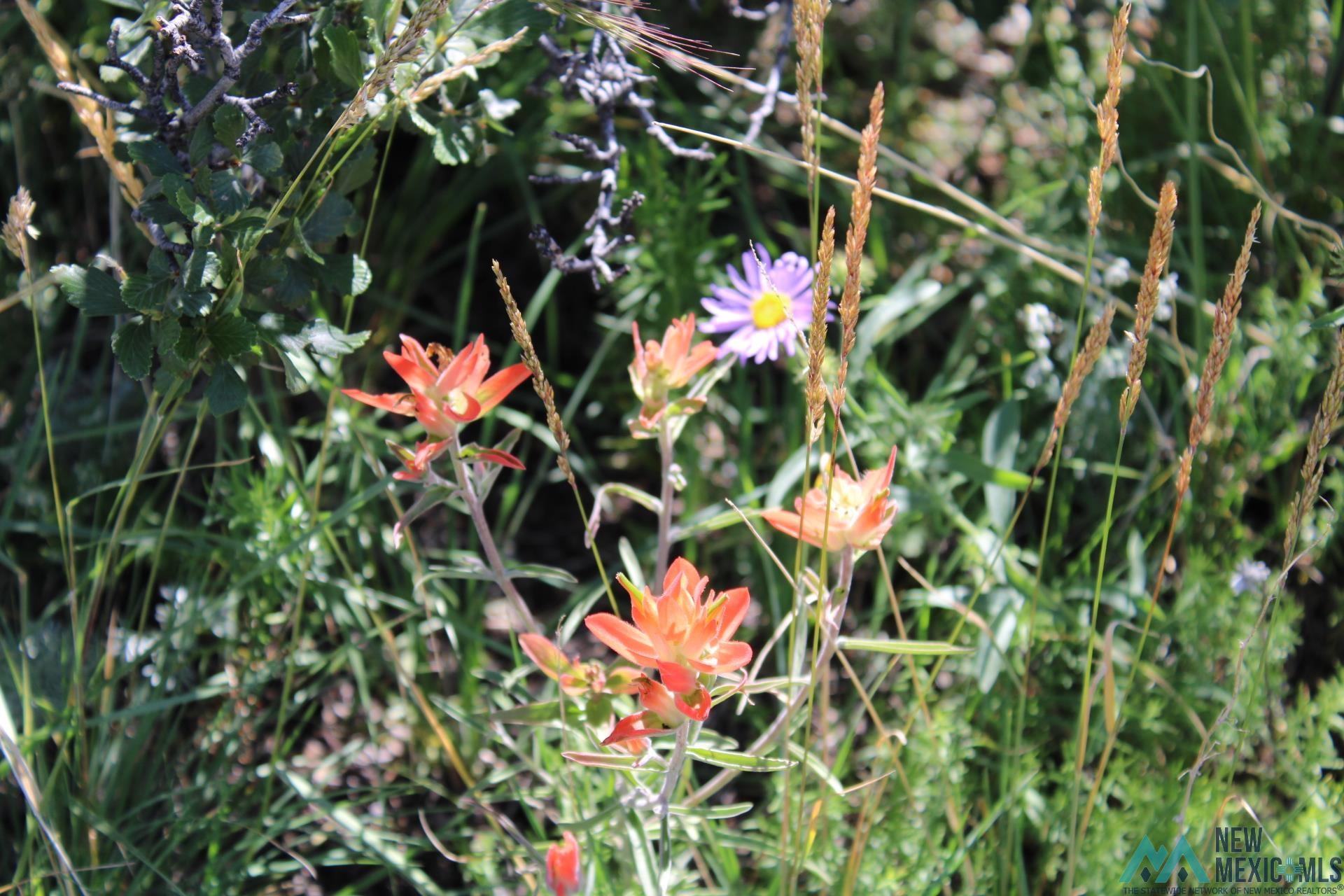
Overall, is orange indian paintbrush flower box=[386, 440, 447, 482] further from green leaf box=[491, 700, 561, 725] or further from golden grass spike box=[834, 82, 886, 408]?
golden grass spike box=[834, 82, 886, 408]

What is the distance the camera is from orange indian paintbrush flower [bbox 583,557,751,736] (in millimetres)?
1021

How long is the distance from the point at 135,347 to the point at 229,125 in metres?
0.28

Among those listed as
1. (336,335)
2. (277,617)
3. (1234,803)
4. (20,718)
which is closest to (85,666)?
(20,718)

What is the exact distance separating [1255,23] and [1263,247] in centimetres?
49

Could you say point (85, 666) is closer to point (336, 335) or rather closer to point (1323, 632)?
point (336, 335)

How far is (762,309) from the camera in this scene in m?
1.64

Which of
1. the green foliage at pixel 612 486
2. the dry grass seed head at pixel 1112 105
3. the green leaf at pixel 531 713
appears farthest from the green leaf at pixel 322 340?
the dry grass seed head at pixel 1112 105

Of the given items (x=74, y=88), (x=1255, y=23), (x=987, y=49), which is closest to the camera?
(x=74, y=88)

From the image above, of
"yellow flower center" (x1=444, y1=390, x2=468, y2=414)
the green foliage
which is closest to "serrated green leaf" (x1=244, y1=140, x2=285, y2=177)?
the green foliage

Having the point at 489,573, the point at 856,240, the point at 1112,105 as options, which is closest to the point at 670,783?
the point at 489,573

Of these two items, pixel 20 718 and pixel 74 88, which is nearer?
pixel 74 88

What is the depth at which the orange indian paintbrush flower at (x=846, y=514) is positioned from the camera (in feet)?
3.75

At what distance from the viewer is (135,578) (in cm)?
172

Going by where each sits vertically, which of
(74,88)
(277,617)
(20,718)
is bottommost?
(20,718)
